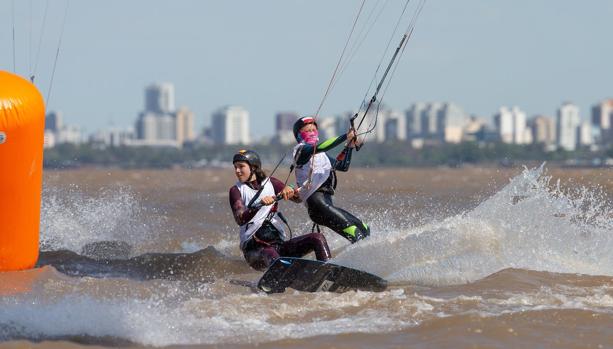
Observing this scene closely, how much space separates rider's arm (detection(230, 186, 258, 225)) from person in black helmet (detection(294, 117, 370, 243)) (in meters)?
0.69

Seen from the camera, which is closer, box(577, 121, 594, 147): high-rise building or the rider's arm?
the rider's arm

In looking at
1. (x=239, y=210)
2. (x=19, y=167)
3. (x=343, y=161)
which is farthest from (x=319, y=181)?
(x=19, y=167)

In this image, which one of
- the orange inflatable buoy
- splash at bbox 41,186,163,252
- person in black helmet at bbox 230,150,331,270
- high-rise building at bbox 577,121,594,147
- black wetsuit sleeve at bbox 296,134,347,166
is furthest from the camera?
high-rise building at bbox 577,121,594,147

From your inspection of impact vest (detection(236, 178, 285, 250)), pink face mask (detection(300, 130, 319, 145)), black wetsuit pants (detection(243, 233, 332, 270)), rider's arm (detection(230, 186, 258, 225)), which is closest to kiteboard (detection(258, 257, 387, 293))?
black wetsuit pants (detection(243, 233, 332, 270))

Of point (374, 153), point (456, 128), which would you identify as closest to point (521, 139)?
point (456, 128)

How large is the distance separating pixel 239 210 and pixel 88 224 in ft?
19.0

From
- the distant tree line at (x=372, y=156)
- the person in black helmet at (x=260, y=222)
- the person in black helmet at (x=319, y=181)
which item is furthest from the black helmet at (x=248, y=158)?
the distant tree line at (x=372, y=156)

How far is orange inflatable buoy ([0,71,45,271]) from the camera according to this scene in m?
11.7

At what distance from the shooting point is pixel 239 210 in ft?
35.8

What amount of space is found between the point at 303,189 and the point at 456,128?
184765mm

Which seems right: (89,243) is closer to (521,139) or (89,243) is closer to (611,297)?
(611,297)

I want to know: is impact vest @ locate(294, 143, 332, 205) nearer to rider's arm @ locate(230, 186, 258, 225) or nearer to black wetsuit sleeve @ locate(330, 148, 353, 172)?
black wetsuit sleeve @ locate(330, 148, 353, 172)

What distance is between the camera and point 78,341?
849cm

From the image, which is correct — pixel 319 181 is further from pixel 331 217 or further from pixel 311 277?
pixel 311 277
